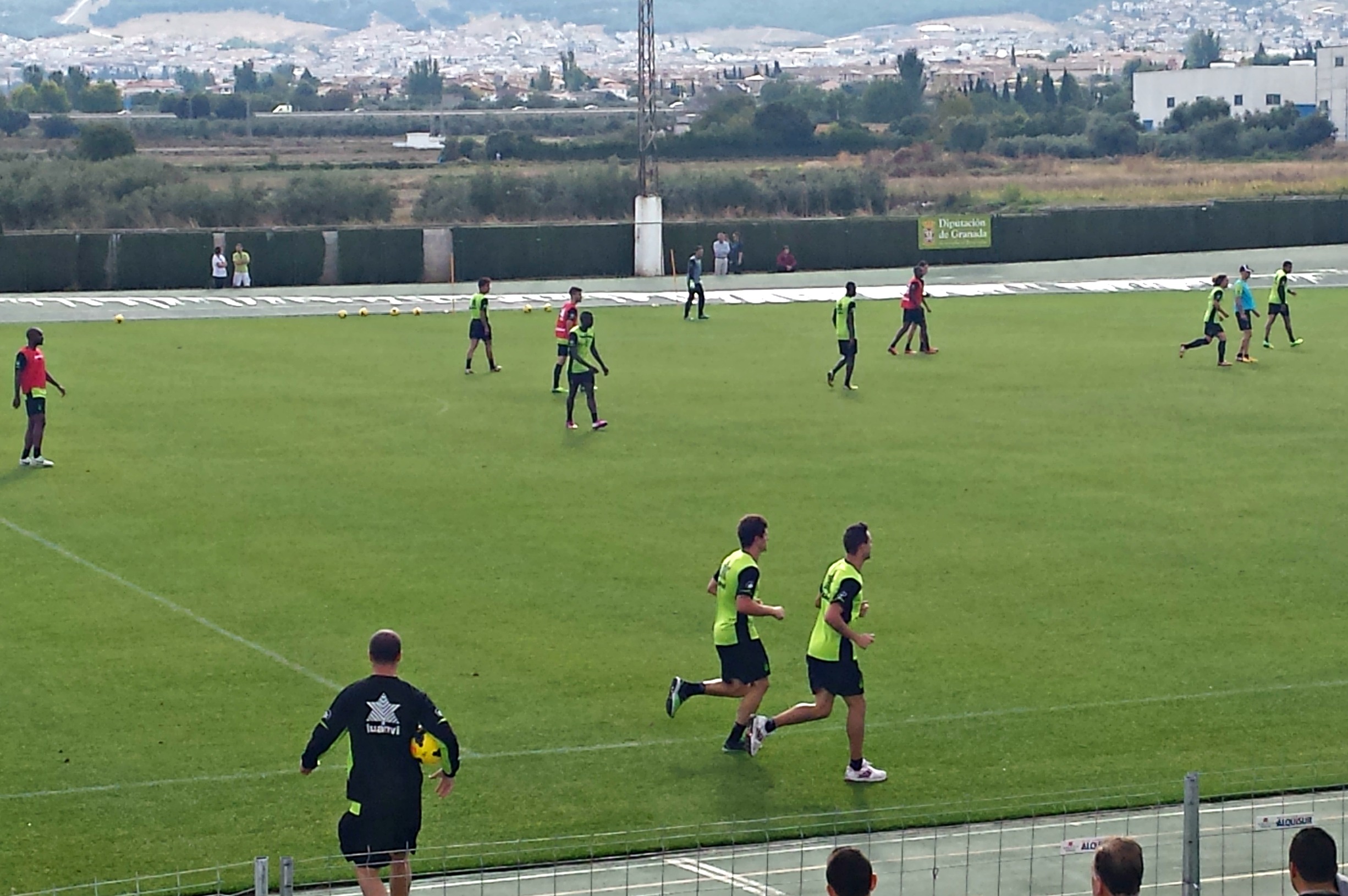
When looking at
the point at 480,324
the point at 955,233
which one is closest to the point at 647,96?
the point at 955,233

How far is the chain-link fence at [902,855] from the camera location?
10.1m

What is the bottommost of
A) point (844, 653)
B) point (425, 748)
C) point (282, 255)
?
point (844, 653)

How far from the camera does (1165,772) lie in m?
11.9

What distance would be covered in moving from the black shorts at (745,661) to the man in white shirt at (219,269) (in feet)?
132

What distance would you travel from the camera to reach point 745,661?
12.1 m

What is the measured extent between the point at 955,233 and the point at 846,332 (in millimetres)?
29424

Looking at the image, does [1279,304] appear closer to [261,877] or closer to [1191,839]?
[1191,839]

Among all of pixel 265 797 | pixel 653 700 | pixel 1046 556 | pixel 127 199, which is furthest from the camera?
pixel 127 199

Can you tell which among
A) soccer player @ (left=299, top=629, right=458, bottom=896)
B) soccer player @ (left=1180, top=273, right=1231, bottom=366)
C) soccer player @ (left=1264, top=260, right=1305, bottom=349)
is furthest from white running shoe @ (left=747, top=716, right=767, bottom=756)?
soccer player @ (left=1264, top=260, right=1305, bottom=349)

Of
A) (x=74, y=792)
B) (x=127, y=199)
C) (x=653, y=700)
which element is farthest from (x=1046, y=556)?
(x=127, y=199)

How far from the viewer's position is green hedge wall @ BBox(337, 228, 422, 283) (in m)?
52.6

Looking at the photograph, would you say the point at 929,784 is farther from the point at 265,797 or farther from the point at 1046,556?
the point at 1046,556

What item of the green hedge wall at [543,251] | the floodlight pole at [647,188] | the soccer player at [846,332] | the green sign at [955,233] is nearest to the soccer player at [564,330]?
the soccer player at [846,332]

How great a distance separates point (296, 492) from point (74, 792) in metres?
9.92
